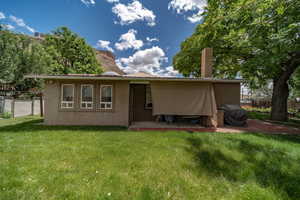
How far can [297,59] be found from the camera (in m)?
7.70

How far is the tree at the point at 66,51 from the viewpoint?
18328 millimetres

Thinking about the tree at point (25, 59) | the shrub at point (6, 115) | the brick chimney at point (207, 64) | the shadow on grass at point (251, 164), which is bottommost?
the shadow on grass at point (251, 164)

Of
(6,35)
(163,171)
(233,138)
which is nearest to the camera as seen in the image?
(163,171)

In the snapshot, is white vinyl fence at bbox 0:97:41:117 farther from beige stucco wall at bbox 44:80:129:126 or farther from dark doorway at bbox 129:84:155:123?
dark doorway at bbox 129:84:155:123

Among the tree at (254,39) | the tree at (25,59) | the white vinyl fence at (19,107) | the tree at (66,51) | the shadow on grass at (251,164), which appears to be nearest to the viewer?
the shadow on grass at (251,164)

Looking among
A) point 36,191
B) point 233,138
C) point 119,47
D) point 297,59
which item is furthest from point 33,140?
point 119,47

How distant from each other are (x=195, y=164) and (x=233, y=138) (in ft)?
9.07

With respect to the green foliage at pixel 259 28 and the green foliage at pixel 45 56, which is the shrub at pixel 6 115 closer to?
the green foliage at pixel 45 56

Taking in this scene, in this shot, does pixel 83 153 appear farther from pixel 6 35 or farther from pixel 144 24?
pixel 144 24

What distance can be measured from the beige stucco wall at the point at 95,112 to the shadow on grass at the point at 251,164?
373 cm

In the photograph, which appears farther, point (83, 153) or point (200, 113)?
point (200, 113)

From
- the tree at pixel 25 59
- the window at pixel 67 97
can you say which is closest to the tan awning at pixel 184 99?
the window at pixel 67 97

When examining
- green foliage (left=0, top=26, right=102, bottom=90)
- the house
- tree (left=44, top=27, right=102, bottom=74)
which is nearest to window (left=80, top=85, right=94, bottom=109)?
the house

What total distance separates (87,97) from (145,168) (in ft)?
16.7
